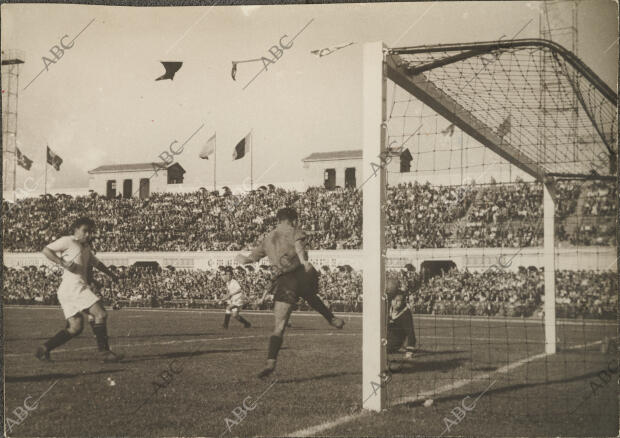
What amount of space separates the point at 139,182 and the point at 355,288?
847 centimetres

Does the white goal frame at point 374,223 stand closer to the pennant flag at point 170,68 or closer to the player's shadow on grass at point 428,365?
the player's shadow on grass at point 428,365

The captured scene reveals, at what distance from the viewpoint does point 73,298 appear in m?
7.29

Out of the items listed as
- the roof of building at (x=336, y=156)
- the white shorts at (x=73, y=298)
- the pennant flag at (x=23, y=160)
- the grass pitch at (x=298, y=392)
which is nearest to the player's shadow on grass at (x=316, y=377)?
the grass pitch at (x=298, y=392)

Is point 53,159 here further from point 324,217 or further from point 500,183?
point 324,217

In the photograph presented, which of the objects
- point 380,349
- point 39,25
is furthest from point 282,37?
point 380,349

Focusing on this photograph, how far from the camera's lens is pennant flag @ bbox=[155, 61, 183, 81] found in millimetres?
7320

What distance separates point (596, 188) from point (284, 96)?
5086mm

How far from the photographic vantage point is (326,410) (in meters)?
5.26

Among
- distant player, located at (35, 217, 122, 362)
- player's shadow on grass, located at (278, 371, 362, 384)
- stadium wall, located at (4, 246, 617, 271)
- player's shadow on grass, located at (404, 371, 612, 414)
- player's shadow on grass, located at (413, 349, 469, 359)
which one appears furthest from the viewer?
stadium wall, located at (4, 246, 617, 271)

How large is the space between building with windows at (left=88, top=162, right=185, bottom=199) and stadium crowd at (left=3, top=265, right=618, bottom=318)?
258 cm

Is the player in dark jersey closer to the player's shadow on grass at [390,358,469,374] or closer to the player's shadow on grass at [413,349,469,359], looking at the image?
the player's shadow on grass at [390,358,469,374]

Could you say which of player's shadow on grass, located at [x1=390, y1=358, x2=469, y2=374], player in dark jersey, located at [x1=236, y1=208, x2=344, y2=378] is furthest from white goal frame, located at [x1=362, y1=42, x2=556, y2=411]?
player's shadow on grass, located at [x1=390, y1=358, x2=469, y2=374]

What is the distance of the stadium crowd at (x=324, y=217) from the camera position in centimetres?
1955

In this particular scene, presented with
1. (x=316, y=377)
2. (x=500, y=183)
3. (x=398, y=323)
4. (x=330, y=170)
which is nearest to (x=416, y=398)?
(x=316, y=377)
